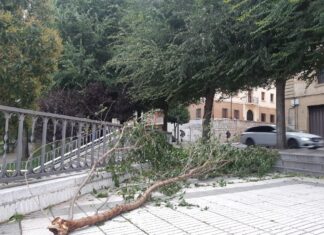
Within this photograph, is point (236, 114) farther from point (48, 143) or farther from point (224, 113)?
point (48, 143)

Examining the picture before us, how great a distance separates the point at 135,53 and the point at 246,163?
674cm

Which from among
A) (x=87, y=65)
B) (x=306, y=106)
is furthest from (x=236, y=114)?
(x=87, y=65)

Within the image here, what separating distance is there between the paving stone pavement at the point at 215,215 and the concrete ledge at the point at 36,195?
0.44 ft

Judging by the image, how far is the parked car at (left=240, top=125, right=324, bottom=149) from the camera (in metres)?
17.4

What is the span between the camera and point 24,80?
11.0 meters

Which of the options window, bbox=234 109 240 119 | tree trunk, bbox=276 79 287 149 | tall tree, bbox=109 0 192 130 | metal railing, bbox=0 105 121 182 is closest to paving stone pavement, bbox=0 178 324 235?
metal railing, bbox=0 105 121 182

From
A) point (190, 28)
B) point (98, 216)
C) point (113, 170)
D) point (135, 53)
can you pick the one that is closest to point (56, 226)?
point (98, 216)

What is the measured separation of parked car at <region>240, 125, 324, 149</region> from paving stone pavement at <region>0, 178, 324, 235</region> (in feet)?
33.5

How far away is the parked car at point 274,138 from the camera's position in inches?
683

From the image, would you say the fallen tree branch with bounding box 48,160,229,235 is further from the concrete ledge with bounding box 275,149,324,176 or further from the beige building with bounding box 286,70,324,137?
the beige building with bounding box 286,70,324,137

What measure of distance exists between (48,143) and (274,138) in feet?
49.5

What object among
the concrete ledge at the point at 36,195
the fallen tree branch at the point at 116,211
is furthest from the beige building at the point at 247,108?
the concrete ledge at the point at 36,195

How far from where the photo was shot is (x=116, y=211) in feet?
17.3

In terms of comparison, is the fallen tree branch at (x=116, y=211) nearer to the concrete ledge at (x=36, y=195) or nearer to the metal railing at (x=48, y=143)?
the concrete ledge at (x=36, y=195)
